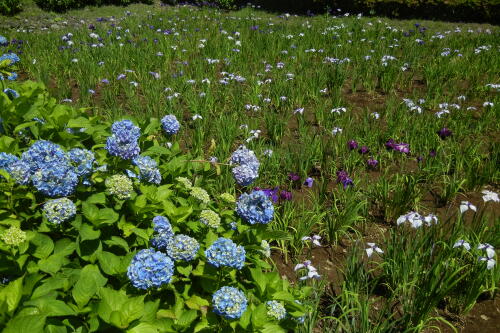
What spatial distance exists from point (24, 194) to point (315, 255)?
2057 millimetres

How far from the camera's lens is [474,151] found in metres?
3.83

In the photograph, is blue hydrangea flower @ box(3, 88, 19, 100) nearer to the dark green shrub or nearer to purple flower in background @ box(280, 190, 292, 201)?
purple flower in background @ box(280, 190, 292, 201)

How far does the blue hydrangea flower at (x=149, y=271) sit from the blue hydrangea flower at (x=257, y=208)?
552 mm

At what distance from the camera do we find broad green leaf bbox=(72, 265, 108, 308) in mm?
1583

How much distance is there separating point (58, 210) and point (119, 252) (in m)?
0.46

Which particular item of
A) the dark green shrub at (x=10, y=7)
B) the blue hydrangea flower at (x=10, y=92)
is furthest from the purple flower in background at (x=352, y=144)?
the dark green shrub at (x=10, y=7)

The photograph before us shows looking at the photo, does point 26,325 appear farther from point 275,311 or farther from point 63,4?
point 63,4

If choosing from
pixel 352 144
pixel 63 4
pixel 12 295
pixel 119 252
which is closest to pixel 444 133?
pixel 352 144

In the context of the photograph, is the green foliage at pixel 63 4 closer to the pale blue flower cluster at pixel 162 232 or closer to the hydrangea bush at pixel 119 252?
the hydrangea bush at pixel 119 252

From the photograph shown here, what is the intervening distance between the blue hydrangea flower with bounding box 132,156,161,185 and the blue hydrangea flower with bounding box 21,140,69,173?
345mm

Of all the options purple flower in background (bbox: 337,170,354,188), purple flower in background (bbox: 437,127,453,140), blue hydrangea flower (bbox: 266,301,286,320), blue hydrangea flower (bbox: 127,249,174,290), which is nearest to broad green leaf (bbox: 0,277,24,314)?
blue hydrangea flower (bbox: 127,249,174,290)

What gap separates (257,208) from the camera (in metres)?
2.02

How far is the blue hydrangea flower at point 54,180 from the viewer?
175cm

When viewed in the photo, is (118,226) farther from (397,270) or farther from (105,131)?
(397,270)
